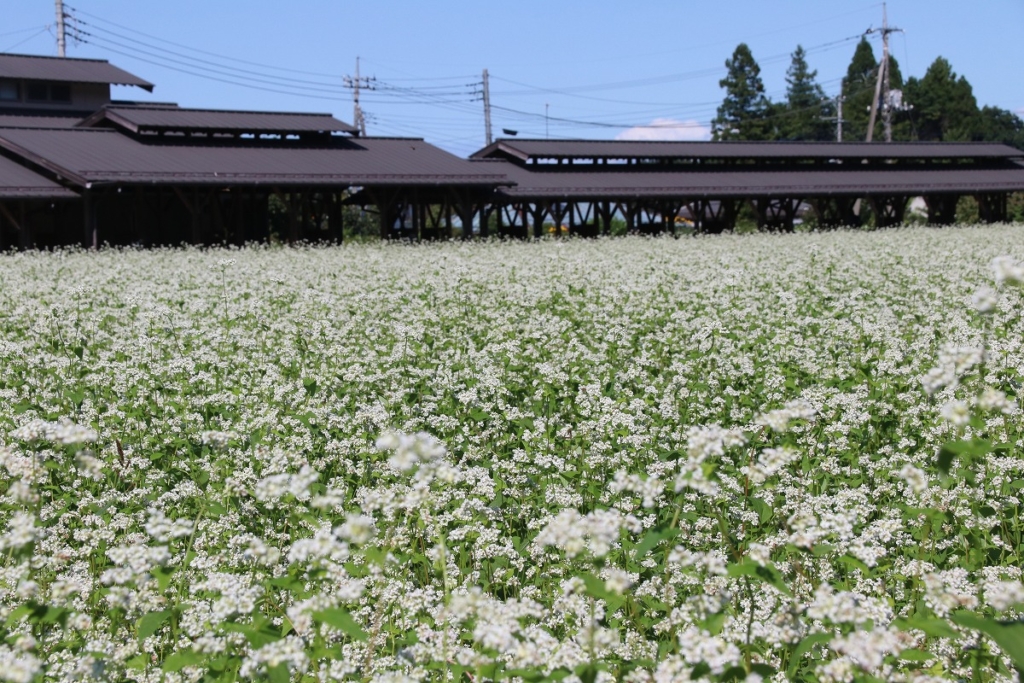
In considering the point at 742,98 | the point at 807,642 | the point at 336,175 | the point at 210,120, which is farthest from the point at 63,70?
the point at 742,98

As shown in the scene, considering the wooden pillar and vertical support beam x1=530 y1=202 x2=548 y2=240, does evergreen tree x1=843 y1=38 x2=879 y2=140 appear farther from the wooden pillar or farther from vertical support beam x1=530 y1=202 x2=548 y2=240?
vertical support beam x1=530 y1=202 x2=548 y2=240

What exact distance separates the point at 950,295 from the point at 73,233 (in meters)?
26.3

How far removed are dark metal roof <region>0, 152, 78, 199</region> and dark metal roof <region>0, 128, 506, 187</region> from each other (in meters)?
0.45

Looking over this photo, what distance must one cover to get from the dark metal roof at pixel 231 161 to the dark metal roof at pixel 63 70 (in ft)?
32.7

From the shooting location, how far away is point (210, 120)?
33.3m

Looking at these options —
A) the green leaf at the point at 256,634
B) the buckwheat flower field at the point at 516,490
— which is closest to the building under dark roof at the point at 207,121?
the buckwheat flower field at the point at 516,490

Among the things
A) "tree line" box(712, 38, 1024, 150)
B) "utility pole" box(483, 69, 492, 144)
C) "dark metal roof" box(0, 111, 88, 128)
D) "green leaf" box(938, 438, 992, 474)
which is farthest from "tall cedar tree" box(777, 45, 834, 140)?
"green leaf" box(938, 438, 992, 474)

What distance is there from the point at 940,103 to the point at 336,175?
311 ft

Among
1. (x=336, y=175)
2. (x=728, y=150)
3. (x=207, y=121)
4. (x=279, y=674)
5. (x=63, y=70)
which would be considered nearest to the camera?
(x=279, y=674)

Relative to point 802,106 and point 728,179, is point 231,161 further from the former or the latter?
point 802,106

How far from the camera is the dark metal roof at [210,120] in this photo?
105 ft

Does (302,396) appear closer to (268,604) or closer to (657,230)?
(268,604)

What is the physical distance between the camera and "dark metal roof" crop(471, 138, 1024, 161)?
3900cm

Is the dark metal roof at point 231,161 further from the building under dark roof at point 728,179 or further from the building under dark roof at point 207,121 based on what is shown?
the building under dark roof at point 728,179
